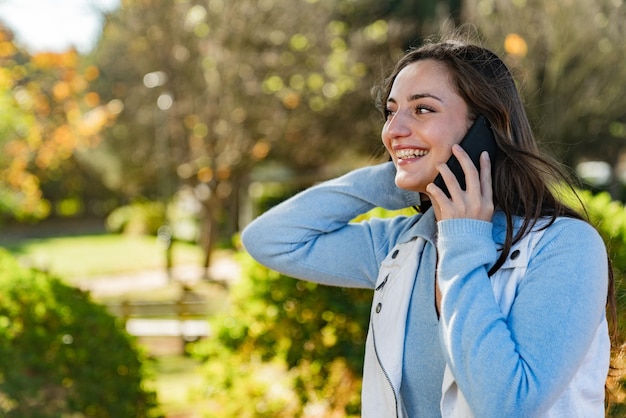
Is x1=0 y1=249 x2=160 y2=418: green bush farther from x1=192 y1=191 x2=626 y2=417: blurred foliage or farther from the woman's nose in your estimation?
the woman's nose

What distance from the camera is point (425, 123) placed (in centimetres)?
210

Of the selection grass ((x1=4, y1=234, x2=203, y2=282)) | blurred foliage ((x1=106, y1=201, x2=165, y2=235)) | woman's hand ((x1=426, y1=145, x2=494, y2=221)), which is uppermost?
woman's hand ((x1=426, y1=145, x2=494, y2=221))

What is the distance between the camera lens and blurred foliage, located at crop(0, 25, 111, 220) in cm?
1120

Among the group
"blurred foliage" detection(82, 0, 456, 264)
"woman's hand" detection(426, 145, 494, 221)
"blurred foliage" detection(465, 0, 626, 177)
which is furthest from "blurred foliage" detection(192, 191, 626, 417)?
"blurred foliage" detection(82, 0, 456, 264)

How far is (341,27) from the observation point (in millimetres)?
20094

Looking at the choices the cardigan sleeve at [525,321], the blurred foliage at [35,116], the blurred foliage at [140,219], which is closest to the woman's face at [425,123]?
the cardigan sleeve at [525,321]

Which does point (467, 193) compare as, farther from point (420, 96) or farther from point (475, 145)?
point (420, 96)

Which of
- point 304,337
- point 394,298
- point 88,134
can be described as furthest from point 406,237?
point 88,134

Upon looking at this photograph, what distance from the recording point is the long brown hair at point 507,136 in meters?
2.05

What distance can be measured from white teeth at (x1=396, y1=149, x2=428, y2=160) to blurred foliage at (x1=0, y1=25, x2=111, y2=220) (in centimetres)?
845

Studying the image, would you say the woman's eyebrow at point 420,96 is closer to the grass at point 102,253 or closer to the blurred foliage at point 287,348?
the blurred foliage at point 287,348

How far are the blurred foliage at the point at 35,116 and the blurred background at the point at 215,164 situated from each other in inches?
4.0

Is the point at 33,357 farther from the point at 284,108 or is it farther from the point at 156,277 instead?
the point at 156,277

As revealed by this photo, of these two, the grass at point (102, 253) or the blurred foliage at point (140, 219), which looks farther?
→ the blurred foliage at point (140, 219)
